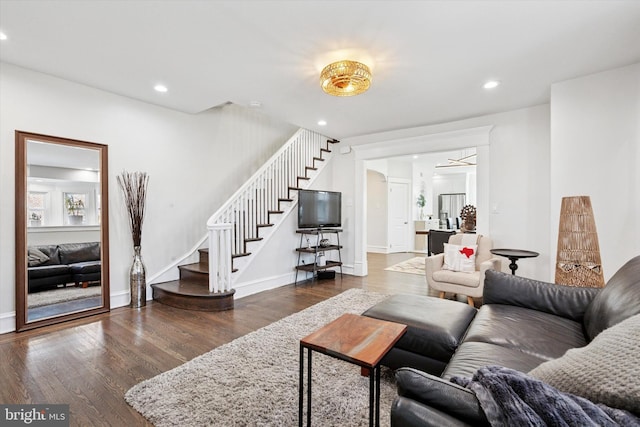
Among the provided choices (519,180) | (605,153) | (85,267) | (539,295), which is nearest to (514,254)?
(519,180)

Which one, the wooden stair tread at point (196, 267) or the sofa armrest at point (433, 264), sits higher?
the sofa armrest at point (433, 264)

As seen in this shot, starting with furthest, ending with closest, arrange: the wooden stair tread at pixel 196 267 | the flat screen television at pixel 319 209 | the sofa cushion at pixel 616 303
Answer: the flat screen television at pixel 319 209 → the wooden stair tread at pixel 196 267 → the sofa cushion at pixel 616 303

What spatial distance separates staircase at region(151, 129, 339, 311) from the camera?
363 cm

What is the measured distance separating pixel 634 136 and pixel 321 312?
144 inches

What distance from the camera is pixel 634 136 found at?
2.89m

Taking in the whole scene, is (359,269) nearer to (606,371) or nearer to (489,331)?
(489,331)

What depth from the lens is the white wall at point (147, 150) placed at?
2934mm

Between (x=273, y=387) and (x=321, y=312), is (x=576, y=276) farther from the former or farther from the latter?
(x=273, y=387)

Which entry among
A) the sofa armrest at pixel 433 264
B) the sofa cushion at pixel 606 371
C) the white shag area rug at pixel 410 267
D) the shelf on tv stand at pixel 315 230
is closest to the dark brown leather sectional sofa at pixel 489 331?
the sofa cushion at pixel 606 371

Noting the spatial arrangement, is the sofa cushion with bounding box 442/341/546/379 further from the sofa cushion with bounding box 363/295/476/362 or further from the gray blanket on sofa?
the gray blanket on sofa

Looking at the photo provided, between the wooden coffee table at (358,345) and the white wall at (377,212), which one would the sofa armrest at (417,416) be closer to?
the wooden coffee table at (358,345)

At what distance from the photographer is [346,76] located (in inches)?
105

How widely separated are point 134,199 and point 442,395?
13.1 ft

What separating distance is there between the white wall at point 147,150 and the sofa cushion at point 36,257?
0.44 feet
